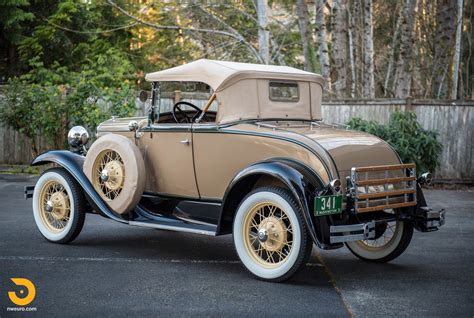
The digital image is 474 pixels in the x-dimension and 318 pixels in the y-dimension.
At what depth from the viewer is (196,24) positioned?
18312mm

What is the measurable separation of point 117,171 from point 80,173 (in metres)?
0.51

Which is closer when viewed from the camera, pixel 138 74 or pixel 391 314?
pixel 391 314

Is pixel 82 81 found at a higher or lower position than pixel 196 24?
lower

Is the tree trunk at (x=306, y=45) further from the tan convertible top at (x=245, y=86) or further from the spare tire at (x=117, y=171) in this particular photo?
the spare tire at (x=117, y=171)

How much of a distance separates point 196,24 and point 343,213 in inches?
530

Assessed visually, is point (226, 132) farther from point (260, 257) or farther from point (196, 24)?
point (196, 24)

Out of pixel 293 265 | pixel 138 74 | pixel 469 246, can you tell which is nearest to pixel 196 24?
pixel 138 74

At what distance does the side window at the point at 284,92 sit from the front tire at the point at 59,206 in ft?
7.60

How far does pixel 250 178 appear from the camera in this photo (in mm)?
5945

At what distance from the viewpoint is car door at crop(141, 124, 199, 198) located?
652 centimetres

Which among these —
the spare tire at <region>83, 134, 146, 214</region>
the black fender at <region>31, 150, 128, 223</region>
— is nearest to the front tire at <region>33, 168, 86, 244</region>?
the black fender at <region>31, 150, 128, 223</region>

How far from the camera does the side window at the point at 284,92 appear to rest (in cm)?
667

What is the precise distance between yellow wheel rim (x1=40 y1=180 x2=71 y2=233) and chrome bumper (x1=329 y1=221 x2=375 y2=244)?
3160 mm

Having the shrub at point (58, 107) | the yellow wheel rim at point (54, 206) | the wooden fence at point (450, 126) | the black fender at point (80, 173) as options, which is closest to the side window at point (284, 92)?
the black fender at point (80, 173)
